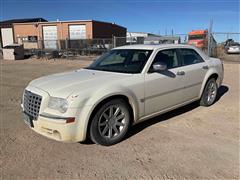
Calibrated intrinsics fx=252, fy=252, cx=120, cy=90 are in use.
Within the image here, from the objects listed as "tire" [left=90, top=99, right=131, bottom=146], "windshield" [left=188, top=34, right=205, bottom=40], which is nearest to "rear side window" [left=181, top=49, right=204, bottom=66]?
"tire" [left=90, top=99, right=131, bottom=146]

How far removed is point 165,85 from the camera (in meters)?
4.62

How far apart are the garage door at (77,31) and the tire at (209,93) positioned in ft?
98.9

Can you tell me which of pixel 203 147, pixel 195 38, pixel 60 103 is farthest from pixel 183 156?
pixel 195 38

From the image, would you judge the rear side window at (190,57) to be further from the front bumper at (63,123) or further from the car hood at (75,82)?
the front bumper at (63,123)

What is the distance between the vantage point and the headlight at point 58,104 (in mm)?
3511

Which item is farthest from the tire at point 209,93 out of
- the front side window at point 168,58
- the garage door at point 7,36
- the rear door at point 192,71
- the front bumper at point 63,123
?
the garage door at point 7,36

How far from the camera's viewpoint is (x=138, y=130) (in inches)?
182

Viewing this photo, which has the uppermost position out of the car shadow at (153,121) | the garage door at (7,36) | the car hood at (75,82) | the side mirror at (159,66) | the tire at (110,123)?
the garage door at (7,36)

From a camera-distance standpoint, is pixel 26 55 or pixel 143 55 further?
pixel 26 55

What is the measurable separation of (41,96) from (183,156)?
224cm

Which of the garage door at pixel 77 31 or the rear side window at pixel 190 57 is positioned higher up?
the garage door at pixel 77 31

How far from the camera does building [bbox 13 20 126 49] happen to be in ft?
112

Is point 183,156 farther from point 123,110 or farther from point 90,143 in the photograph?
point 90,143

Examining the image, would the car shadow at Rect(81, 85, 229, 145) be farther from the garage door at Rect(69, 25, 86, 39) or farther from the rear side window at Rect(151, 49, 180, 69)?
the garage door at Rect(69, 25, 86, 39)
